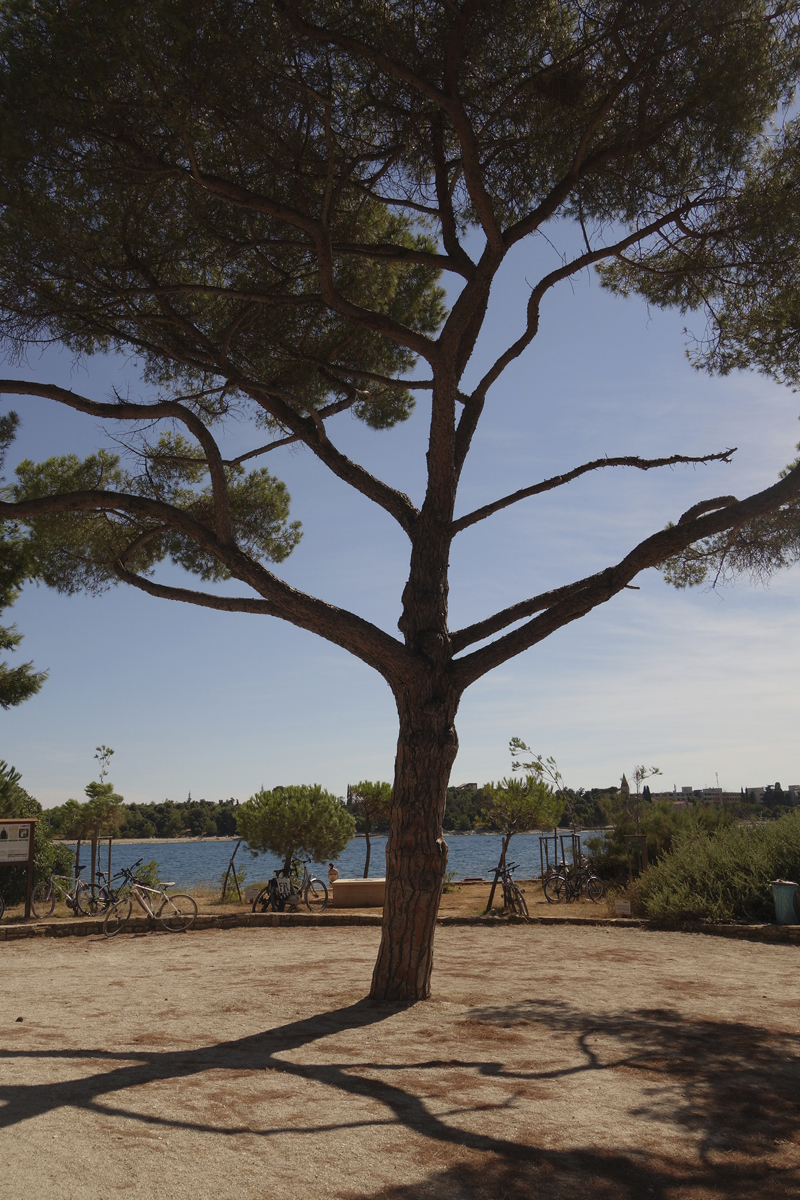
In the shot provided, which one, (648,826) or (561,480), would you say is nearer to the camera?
(561,480)

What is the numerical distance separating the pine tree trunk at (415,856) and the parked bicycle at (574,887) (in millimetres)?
8762

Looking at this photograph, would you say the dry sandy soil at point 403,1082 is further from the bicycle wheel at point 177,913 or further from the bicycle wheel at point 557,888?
the bicycle wheel at point 557,888

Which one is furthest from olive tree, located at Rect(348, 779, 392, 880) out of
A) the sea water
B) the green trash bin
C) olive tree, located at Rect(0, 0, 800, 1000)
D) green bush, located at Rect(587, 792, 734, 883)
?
olive tree, located at Rect(0, 0, 800, 1000)

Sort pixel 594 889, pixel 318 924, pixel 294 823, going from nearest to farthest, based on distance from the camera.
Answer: pixel 318 924 < pixel 594 889 < pixel 294 823

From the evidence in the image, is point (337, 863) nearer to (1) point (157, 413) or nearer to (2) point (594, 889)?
(2) point (594, 889)

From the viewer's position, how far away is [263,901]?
12.9 m

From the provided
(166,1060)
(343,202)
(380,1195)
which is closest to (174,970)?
(166,1060)

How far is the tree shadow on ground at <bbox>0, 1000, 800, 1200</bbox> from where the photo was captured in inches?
125

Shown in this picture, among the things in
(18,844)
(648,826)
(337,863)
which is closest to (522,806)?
(648,826)

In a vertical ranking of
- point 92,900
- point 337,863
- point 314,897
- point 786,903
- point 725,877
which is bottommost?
point 337,863

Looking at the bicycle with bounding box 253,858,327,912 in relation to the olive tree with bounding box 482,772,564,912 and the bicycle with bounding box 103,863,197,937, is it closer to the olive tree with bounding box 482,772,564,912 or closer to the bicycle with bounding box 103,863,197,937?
the bicycle with bounding box 103,863,197,937

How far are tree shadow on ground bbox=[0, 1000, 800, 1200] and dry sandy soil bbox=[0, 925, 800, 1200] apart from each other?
0.05ft

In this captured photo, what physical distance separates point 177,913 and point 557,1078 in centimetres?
751

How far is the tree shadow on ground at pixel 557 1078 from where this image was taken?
3182 millimetres
